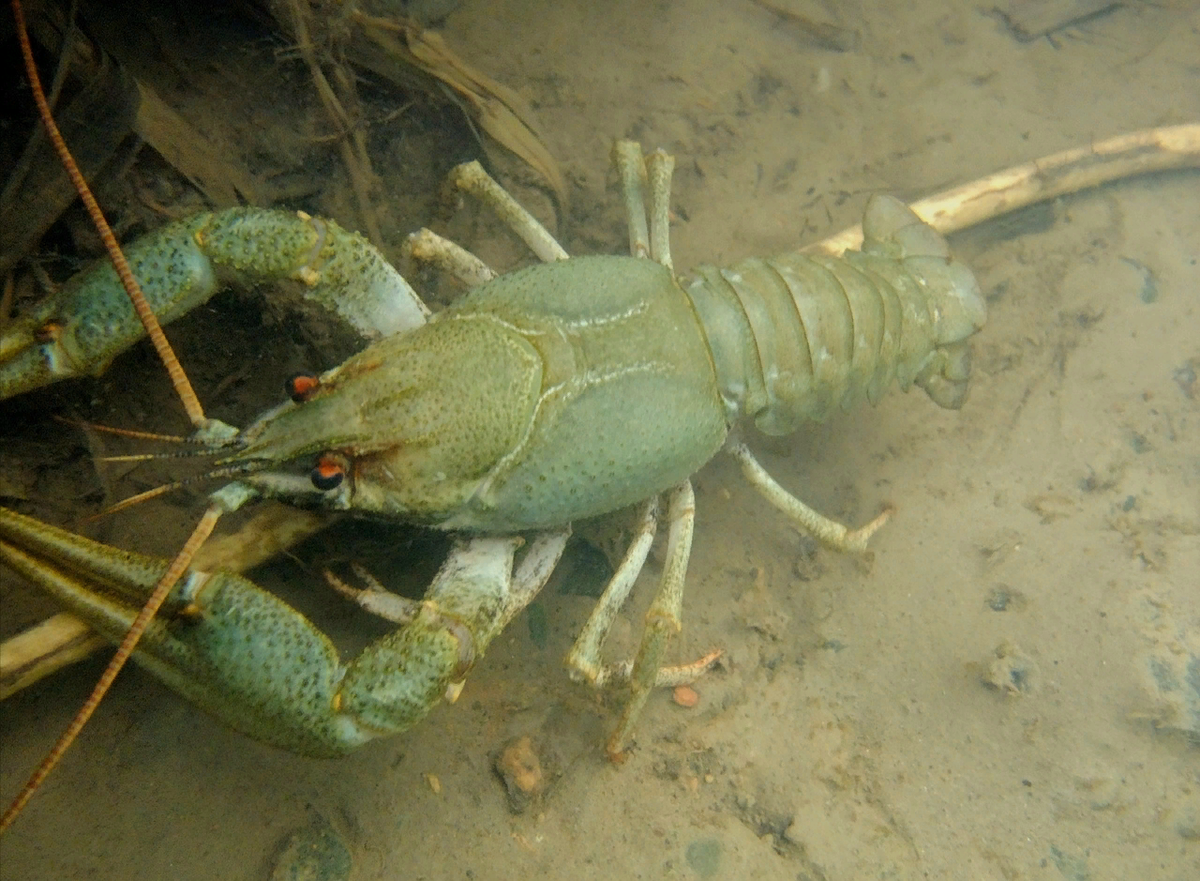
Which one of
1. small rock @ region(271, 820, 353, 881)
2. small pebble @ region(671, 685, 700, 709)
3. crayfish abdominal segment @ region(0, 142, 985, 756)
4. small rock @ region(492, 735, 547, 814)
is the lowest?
small pebble @ region(671, 685, 700, 709)

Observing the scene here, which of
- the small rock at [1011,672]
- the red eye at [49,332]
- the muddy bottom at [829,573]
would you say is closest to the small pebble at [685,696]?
the muddy bottom at [829,573]

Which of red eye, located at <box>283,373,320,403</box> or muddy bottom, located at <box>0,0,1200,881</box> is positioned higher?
red eye, located at <box>283,373,320,403</box>

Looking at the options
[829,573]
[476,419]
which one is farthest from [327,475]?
[829,573]

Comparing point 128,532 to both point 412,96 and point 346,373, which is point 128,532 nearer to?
point 346,373

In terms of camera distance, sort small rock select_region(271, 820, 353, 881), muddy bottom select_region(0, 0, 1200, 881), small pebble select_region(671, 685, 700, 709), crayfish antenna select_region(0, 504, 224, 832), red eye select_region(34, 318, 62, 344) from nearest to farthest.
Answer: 1. crayfish antenna select_region(0, 504, 224, 832)
2. red eye select_region(34, 318, 62, 344)
3. small rock select_region(271, 820, 353, 881)
4. muddy bottom select_region(0, 0, 1200, 881)
5. small pebble select_region(671, 685, 700, 709)

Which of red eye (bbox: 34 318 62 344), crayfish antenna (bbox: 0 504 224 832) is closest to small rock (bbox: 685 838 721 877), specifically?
crayfish antenna (bbox: 0 504 224 832)

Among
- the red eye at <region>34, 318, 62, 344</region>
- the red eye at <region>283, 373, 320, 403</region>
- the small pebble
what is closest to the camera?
the red eye at <region>34, 318, 62, 344</region>

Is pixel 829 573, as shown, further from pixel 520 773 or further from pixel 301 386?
pixel 301 386

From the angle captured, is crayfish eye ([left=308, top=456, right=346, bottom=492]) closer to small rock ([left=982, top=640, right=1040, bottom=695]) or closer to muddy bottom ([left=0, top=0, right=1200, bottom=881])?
muddy bottom ([left=0, top=0, right=1200, bottom=881])
